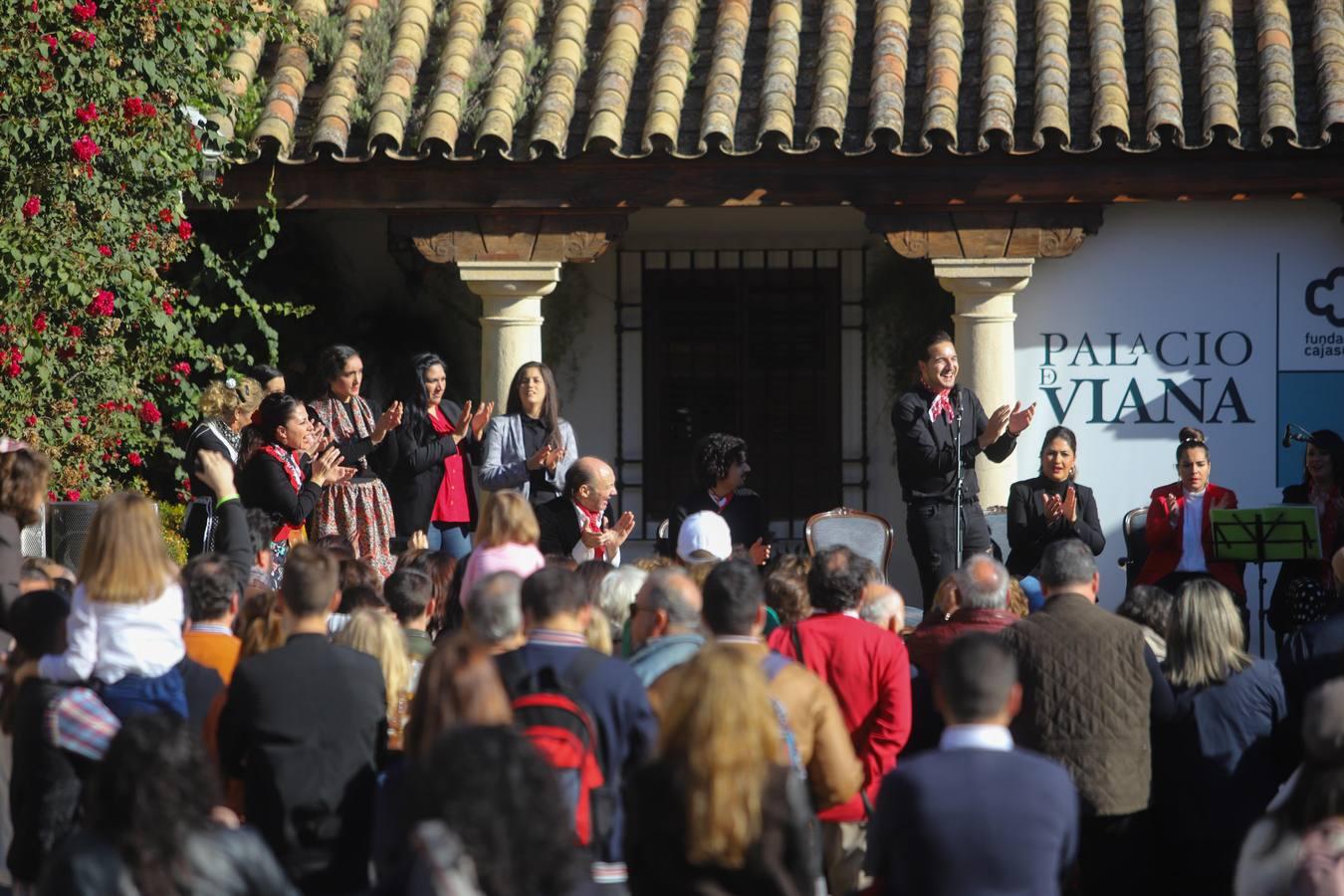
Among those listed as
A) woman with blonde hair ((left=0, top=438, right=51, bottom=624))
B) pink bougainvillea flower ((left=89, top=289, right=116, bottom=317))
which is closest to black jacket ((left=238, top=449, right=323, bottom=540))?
woman with blonde hair ((left=0, top=438, right=51, bottom=624))

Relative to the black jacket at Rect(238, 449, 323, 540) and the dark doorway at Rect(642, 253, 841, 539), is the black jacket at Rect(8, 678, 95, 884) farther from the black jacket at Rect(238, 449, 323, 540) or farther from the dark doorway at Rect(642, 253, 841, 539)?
the dark doorway at Rect(642, 253, 841, 539)

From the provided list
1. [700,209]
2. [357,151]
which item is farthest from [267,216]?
[700,209]

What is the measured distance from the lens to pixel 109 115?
32.3 feet

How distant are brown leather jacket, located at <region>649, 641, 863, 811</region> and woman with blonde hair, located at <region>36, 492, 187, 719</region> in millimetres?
1403

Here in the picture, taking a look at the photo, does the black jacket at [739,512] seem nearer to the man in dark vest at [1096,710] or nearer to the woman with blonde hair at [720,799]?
the man in dark vest at [1096,710]

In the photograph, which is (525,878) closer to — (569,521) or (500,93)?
(569,521)

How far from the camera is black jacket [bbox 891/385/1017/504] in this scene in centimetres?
935

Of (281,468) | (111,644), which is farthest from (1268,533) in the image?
(111,644)

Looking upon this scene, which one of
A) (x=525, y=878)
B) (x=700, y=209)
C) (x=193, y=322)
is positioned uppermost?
(x=700, y=209)

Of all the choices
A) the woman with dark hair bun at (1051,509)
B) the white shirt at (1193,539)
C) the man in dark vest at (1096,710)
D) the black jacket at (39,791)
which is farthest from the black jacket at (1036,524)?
the black jacket at (39,791)

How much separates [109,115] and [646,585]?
5.65m

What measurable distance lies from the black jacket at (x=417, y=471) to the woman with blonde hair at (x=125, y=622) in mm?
3857

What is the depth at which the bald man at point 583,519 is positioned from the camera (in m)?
8.50

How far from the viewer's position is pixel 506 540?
6574 mm
